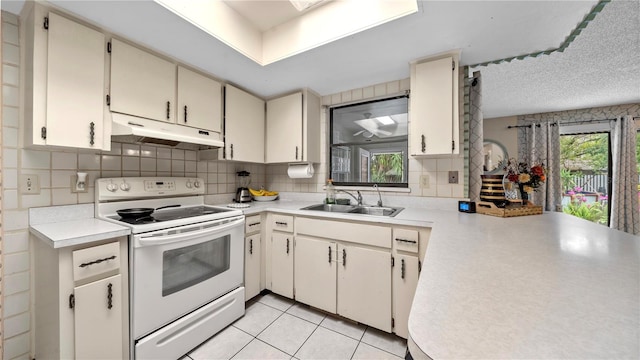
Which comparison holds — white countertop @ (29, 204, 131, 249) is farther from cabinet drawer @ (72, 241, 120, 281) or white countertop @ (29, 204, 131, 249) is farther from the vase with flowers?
the vase with flowers

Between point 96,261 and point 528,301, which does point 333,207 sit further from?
point 528,301

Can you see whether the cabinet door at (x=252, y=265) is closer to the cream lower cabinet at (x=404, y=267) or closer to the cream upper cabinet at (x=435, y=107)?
the cream lower cabinet at (x=404, y=267)

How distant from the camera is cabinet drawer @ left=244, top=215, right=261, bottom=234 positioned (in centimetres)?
193

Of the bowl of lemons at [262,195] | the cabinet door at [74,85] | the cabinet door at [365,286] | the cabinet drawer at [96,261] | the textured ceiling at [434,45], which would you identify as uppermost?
the textured ceiling at [434,45]

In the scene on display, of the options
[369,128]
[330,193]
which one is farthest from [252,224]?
[369,128]

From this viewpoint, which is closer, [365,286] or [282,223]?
[365,286]

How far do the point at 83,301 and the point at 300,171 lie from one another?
178 centimetres

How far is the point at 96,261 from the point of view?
113cm

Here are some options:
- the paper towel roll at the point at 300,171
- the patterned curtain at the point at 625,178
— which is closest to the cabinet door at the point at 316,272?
the paper towel roll at the point at 300,171

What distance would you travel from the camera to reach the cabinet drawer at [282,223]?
77.2 inches

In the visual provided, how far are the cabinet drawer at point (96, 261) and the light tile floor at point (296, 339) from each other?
0.76 metres

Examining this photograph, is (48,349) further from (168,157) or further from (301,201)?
(301,201)

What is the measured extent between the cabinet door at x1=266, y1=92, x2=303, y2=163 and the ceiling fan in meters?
0.66

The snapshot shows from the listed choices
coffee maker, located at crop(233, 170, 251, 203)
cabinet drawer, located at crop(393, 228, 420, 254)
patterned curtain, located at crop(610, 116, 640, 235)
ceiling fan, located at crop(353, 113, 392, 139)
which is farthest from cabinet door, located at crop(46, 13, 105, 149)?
patterned curtain, located at crop(610, 116, 640, 235)
